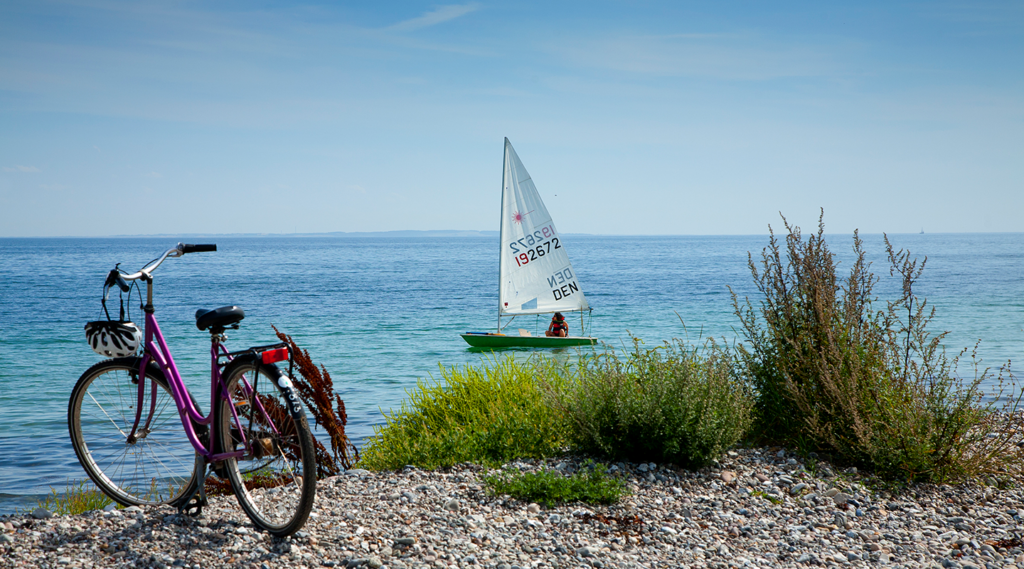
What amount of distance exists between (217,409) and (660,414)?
3241 millimetres

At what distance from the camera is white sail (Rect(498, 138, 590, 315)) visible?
1955cm

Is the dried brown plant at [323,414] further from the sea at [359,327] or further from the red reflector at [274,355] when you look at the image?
the red reflector at [274,355]

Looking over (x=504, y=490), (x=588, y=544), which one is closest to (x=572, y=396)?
(x=504, y=490)

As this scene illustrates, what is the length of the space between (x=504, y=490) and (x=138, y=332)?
272 centimetres

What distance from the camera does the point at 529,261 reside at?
20.1m

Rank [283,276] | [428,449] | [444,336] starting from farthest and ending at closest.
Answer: [283,276] → [444,336] → [428,449]

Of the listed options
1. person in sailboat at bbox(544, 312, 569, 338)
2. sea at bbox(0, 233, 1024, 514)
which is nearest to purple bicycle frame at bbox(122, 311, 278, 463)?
sea at bbox(0, 233, 1024, 514)

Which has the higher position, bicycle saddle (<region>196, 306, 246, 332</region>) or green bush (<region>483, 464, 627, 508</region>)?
bicycle saddle (<region>196, 306, 246, 332</region>)

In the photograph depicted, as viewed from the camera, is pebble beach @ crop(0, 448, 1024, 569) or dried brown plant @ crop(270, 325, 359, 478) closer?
pebble beach @ crop(0, 448, 1024, 569)

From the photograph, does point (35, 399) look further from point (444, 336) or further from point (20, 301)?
point (20, 301)

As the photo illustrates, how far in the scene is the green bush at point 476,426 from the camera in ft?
18.1

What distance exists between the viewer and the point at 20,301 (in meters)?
40.3

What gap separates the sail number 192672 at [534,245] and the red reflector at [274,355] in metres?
16.1

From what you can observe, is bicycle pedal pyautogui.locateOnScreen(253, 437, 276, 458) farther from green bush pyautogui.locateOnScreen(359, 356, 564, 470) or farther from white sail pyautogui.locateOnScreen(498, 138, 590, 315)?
white sail pyautogui.locateOnScreen(498, 138, 590, 315)
